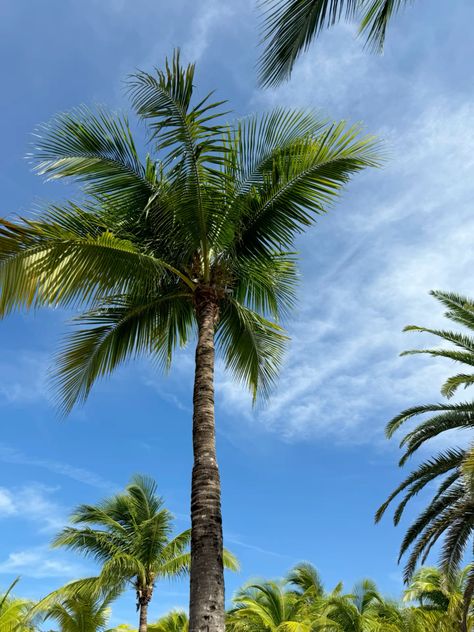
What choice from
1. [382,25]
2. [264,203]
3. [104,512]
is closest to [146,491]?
[104,512]

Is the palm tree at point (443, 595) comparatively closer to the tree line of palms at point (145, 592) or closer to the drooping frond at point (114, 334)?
the tree line of palms at point (145, 592)

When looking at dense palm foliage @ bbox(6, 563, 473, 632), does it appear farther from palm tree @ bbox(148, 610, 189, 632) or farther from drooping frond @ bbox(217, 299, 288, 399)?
drooping frond @ bbox(217, 299, 288, 399)

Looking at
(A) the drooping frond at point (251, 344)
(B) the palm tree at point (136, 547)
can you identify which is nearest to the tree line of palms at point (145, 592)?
(B) the palm tree at point (136, 547)

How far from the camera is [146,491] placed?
26.0m

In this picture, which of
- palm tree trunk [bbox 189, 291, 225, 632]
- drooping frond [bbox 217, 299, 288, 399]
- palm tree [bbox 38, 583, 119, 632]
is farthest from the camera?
palm tree [bbox 38, 583, 119, 632]

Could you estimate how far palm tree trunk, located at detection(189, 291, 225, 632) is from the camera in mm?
6652

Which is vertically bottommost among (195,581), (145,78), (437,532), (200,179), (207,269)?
(195,581)

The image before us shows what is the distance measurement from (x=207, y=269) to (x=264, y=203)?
58.5 inches

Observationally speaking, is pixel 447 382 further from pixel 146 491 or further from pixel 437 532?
pixel 146 491

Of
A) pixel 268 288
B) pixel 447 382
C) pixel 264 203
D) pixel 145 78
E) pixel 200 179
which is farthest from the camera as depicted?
pixel 447 382

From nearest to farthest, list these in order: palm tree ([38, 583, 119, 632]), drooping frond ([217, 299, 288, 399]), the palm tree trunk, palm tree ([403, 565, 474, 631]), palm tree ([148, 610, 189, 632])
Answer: the palm tree trunk → drooping frond ([217, 299, 288, 399]) → palm tree ([403, 565, 474, 631]) → palm tree ([38, 583, 119, 632]) → palm tree ([148, 610, 189, 632])

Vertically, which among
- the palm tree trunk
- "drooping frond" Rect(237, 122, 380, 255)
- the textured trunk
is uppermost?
"drooping frond" Rect(237, 122, 380, 255)

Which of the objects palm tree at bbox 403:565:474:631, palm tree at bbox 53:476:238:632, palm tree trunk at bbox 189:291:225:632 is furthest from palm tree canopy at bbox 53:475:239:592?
palm tree trunk at bbox 189:291:225:632

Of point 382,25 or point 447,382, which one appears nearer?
point 382,25
